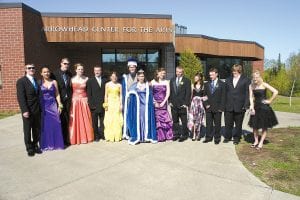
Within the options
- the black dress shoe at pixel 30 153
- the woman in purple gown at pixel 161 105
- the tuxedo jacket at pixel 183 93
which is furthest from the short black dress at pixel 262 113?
the black dress shoe at pixel 30 153

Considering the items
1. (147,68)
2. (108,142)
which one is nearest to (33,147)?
(108,142)

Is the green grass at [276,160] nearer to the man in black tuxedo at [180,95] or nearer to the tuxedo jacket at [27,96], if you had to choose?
the man in black tuxedo at [180,95]

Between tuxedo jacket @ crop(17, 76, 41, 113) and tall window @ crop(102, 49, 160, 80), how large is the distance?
12483 mm

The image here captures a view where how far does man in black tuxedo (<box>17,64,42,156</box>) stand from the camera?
5.85 meters

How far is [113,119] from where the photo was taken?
7.27 meters

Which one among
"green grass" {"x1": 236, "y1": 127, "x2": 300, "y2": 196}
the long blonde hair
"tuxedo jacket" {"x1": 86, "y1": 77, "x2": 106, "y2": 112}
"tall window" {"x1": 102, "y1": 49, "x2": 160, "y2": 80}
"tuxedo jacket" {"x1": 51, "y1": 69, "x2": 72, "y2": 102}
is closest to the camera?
"green grass" {"x1": 236, "y1": 127, "x2": 300, "y2": 196}

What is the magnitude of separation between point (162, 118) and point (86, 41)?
350 inches

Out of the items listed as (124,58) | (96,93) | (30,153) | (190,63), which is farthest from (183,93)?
(124,58)

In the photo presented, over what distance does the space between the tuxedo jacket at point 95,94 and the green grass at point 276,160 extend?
332 cm

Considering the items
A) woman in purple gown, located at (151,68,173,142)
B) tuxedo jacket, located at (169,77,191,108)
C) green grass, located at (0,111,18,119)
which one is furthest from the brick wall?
tuxedo jacket, located at (169,77,191,108)

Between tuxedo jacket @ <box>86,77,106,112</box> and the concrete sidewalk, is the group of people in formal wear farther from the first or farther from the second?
the concrete sidewalk

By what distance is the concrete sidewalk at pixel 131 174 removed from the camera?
425cm

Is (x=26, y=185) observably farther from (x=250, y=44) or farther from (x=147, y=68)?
(x=250, y=44)

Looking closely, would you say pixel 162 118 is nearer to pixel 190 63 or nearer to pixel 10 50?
pixel 10 50
